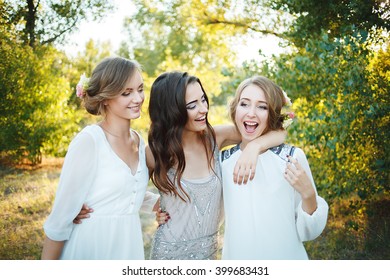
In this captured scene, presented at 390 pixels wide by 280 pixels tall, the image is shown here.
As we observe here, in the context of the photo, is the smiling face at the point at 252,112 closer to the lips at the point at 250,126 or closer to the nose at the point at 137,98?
the lips at the point at 250,126

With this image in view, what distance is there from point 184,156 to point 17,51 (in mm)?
1432

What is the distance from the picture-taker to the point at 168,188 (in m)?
2.19

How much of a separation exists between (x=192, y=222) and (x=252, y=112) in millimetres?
677

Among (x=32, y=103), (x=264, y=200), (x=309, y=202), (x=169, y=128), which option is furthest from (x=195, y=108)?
(x=32, y=103)

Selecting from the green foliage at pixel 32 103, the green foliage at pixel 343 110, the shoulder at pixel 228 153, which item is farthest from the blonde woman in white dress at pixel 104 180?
the green foliage at pixel 343 110

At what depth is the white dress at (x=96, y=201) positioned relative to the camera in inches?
77.0

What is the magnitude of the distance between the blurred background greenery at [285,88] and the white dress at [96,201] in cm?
89

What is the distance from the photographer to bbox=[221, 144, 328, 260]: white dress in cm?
212

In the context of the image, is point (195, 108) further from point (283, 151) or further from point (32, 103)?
point (32, 103)

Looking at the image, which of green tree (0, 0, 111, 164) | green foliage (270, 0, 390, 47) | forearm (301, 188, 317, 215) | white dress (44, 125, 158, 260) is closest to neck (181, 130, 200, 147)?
white dress (44, 125, 158, 260)

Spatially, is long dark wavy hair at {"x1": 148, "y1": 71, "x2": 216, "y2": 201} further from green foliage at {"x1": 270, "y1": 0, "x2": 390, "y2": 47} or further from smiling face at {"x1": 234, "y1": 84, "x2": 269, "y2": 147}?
green foliage at {"x1": 270, "y1": 0, "x2": 390, "y2": 47}

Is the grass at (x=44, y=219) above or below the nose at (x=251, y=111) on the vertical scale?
below
